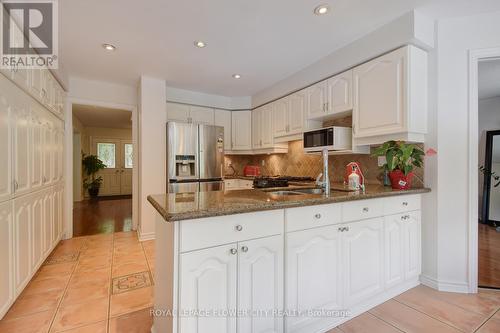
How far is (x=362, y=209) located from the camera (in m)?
1.83

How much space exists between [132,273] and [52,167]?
1.64 meters

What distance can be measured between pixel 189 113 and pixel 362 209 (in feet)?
10.7

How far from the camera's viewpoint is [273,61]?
301 cm

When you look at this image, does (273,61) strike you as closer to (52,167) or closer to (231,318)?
(231,318)

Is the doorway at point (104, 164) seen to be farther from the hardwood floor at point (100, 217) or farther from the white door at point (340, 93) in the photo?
the white door at point (340, 93)

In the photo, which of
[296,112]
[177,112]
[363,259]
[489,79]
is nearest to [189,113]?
[177,112]

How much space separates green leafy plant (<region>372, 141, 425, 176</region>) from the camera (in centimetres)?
213

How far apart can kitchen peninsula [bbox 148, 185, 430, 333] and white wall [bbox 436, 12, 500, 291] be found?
478 millimetres

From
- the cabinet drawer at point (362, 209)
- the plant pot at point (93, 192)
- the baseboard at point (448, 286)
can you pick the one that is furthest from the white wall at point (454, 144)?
the plant pot at point (93, 192)

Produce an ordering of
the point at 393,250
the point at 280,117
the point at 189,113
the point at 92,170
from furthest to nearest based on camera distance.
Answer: the point at 92,170
the point at 189,113
the point at 280,117
the point at 393,250

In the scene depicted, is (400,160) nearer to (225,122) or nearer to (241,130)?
(241,130)

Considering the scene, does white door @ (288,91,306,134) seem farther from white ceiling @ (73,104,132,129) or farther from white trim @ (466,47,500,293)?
white ceiling @ (73,104,132,129)

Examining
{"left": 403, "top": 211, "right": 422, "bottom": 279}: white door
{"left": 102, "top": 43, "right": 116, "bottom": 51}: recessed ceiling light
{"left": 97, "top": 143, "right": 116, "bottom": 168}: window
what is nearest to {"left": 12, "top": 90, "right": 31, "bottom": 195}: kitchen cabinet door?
{"left": 102, "top": 43, "right": 116, "bottom": 51}: recessed ceiling light

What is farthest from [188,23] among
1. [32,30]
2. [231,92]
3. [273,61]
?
[231,92]
